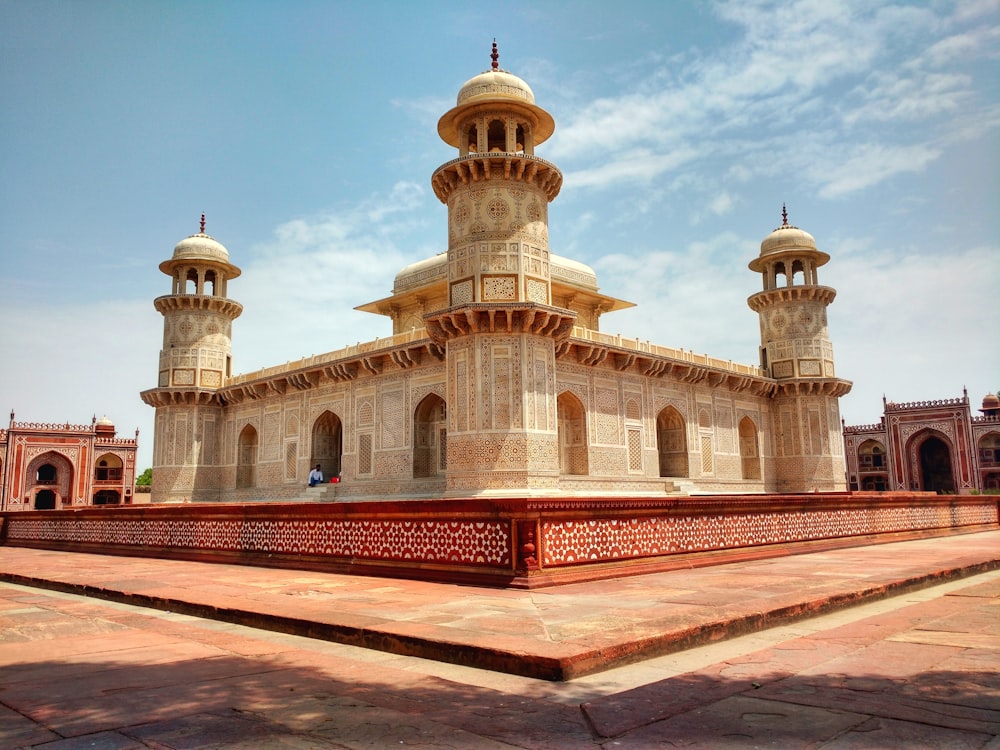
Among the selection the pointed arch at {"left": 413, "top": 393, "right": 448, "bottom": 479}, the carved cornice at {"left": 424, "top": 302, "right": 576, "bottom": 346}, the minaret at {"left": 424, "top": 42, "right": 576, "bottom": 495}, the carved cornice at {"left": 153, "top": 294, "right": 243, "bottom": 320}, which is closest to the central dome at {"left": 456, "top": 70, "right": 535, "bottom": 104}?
the minaret at {"left": 424, "top": 42, "right": 576, "bottom": 495}

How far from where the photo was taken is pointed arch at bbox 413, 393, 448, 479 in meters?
18.1

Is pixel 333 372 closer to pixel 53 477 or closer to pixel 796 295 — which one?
pixel 796 295

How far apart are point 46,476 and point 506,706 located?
138 feet

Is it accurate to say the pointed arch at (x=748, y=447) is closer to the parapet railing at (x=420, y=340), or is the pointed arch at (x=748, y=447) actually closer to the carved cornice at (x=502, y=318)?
the parapet railing at (x=420, y=340)

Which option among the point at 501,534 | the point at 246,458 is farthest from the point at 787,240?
the point at 501,534

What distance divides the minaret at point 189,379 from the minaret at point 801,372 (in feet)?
53.6

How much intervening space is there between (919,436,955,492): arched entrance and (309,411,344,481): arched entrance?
30.9 metres

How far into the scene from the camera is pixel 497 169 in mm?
14789

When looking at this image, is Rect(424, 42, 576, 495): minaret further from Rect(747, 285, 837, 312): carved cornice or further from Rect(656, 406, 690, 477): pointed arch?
Rect(747, 285, 837, 312): carved cornice

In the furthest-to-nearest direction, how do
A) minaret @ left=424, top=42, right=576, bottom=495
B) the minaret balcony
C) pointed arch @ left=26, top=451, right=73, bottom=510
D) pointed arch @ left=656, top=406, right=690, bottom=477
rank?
pointed arch @ left=26, top=451, right=73, bottom=510
pointed arch @ left=656, top=406, right=690, bottom=477
the minaret balcony
minaret @ left=424, top=42, right=576, bottom=495

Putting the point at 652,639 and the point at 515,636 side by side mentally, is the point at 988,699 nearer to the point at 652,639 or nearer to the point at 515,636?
the point at 652,639

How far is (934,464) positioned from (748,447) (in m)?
22.1

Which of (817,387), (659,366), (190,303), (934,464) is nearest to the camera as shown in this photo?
(659,366)

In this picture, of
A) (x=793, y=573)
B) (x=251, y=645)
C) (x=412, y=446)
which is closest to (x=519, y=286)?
(x=412, y=446)
